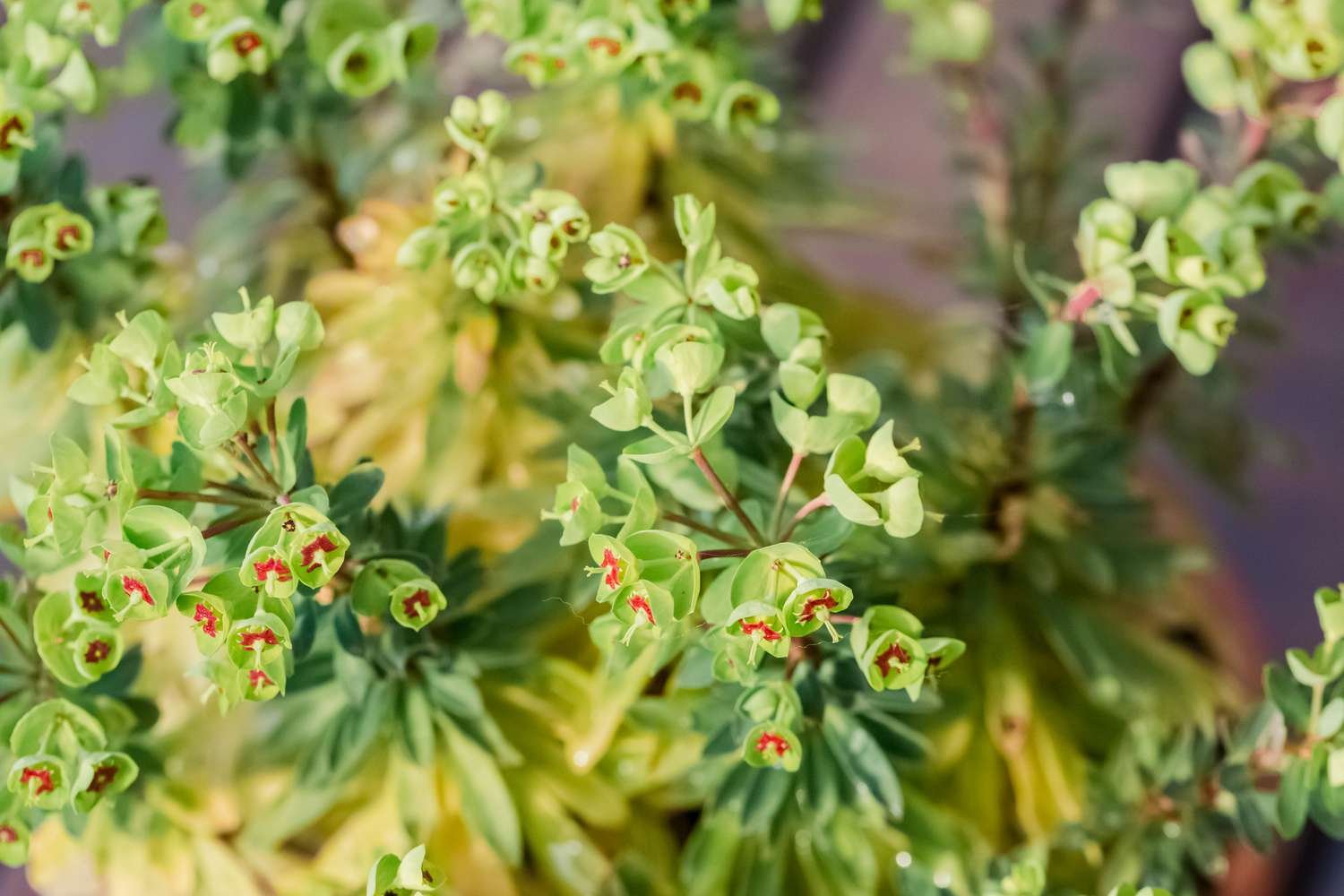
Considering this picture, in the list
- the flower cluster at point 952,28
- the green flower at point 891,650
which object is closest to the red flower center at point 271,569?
the green flower at point 891,650

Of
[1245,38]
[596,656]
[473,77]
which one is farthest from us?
[473,77]

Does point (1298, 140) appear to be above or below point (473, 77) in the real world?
above

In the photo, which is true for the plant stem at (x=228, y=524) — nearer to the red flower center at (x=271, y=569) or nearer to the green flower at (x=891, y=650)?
the red flower center at (x=271, y=569)

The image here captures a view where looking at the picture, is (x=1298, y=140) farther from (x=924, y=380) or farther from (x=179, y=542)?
(x=179, y=542)

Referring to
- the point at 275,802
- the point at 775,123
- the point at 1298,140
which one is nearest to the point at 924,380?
the point at 775,123

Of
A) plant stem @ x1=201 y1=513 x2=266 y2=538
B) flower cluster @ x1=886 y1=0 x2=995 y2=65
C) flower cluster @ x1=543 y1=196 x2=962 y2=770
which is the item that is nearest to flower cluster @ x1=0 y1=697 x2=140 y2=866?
plant stem @ x1=201 y1=513 x2=266 y2=538
